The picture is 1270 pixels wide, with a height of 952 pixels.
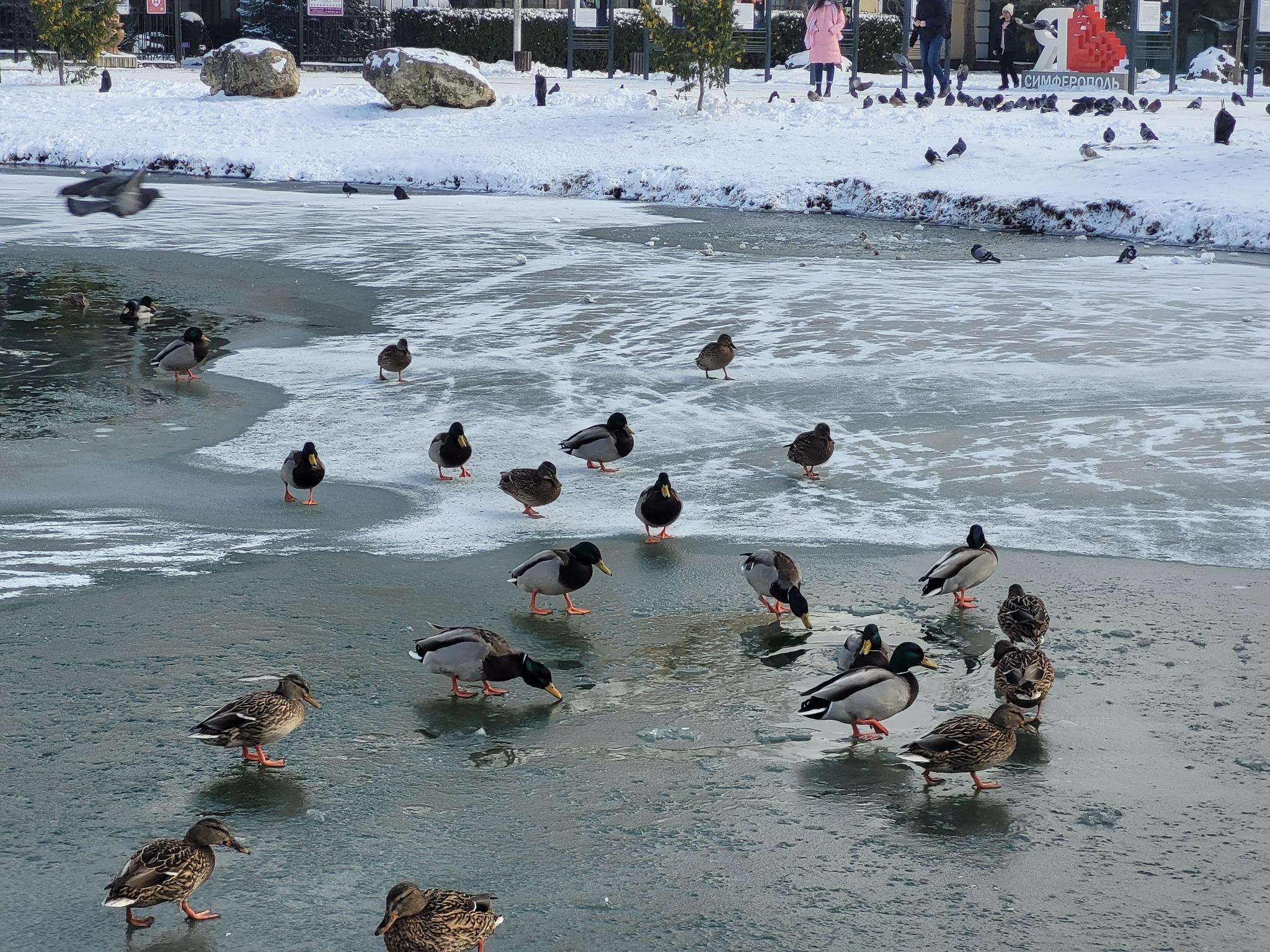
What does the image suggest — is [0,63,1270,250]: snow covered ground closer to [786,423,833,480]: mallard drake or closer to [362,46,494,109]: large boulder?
[362,46,494,109]: large boulder

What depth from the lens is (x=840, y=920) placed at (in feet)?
14.7

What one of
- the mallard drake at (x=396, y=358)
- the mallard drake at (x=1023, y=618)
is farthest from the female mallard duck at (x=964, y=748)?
the mallard drake at (x=396, y=358)

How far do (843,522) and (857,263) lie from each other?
1122 centimetres

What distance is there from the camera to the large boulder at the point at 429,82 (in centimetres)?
3362

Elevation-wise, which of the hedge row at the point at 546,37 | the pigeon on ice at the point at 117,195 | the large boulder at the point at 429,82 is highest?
the hedge row at the point at 546,37

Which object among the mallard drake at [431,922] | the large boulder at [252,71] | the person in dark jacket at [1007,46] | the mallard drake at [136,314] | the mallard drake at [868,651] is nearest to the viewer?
the mallard drake at [431,922]

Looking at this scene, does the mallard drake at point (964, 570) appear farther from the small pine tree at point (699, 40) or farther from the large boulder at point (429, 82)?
the large boulder at point (429, 82)

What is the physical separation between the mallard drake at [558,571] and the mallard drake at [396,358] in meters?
5.46

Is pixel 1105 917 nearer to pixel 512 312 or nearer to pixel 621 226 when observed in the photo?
pixel 512 312

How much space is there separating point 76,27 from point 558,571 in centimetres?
3683

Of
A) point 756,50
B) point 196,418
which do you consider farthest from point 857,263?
point 756,50

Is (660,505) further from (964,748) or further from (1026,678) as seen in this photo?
(964,748)

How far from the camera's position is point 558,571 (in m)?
7.04

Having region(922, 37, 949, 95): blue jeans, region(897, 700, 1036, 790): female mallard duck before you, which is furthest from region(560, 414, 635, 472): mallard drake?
region(922, 37, 949, 95): blue jeans
